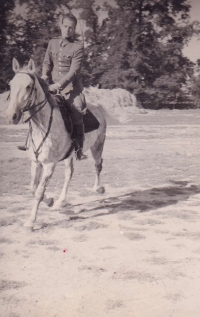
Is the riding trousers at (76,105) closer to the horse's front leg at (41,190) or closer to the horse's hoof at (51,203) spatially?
the horse's front leg at (41,190)

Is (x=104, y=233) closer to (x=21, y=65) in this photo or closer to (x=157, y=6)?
(x=21, y=65)

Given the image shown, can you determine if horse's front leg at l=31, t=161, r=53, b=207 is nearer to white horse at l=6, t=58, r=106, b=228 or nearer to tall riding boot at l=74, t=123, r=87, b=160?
white horse at l=6, t=58, r=106, b=228

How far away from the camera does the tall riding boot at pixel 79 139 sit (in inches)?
127

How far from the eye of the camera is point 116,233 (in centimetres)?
287

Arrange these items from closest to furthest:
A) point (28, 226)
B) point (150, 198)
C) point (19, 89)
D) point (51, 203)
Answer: point (19, 89), point (28, 226), point (51, 203), point (150, 198)

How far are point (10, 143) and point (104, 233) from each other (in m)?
0.92

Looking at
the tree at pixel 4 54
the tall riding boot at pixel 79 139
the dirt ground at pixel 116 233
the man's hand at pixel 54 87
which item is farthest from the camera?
the tall riding boot at pixel 79 139

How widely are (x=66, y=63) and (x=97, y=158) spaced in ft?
2.67

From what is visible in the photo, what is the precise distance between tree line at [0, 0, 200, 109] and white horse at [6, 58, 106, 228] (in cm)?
16

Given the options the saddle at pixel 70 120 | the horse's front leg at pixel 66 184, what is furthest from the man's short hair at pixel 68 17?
the horse's front leg at pixel 66 184

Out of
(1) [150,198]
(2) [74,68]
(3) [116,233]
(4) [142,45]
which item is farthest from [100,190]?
(4) [142,45]

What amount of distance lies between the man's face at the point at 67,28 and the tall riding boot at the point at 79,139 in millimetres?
745

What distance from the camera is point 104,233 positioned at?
9.40 ft

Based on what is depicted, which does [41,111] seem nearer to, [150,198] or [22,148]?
[22,148]
